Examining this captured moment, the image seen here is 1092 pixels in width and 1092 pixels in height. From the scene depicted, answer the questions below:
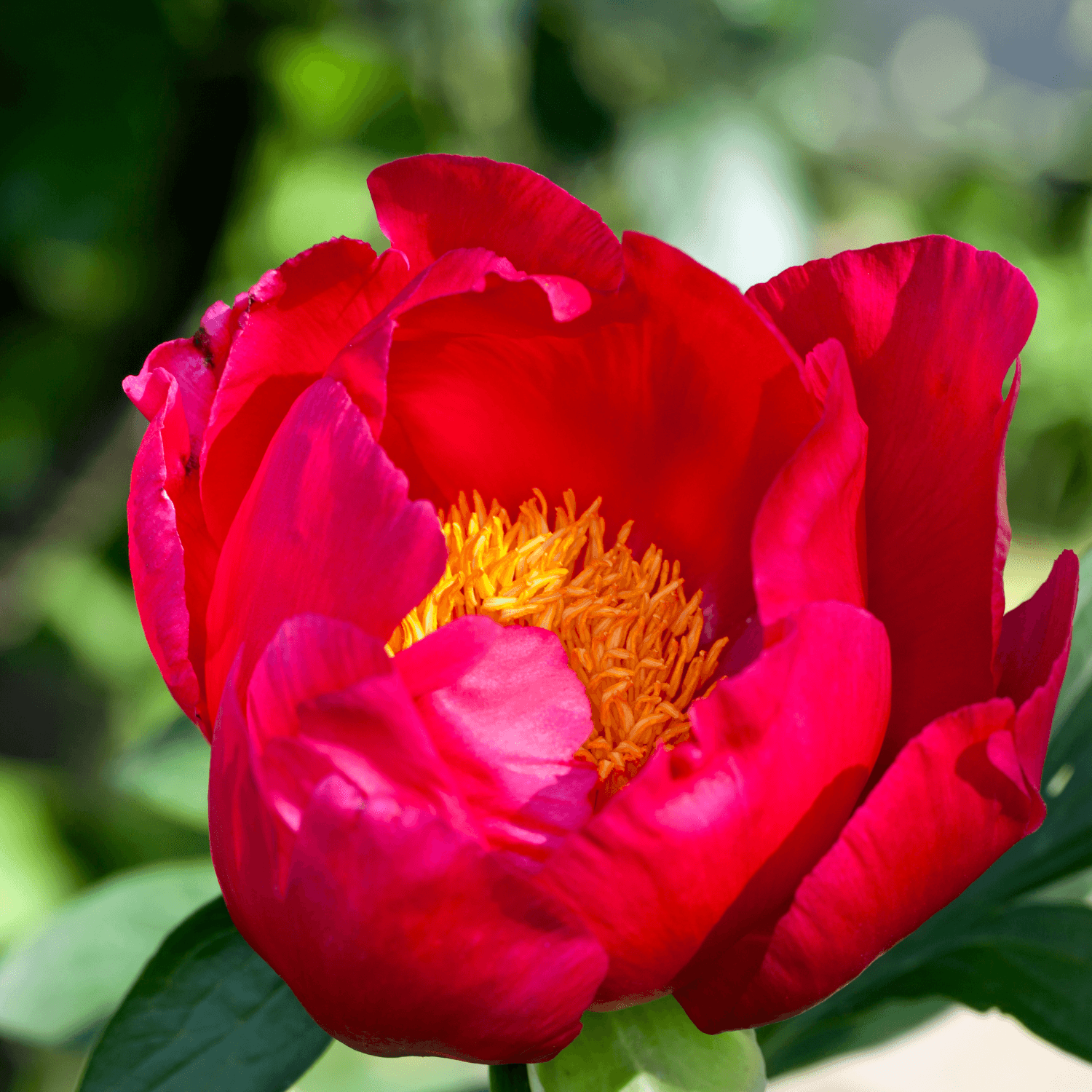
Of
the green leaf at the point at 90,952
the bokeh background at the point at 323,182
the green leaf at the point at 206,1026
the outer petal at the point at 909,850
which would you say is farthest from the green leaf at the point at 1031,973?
the bokeh background at the point at 323,182

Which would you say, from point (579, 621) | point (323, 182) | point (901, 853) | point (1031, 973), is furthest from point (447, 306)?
point (323, 182)

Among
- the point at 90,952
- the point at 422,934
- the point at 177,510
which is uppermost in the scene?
the point at 177,510

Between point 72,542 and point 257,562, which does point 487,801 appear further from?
point 72,542

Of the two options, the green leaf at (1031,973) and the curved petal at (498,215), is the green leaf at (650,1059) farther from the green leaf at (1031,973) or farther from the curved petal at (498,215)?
the curved petal at (498,215)

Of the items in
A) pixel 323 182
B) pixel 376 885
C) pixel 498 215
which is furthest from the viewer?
pixel 323 182

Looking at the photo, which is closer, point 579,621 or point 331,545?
point 331,545

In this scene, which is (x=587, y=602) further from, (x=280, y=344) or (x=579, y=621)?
(x=280, y=344)
